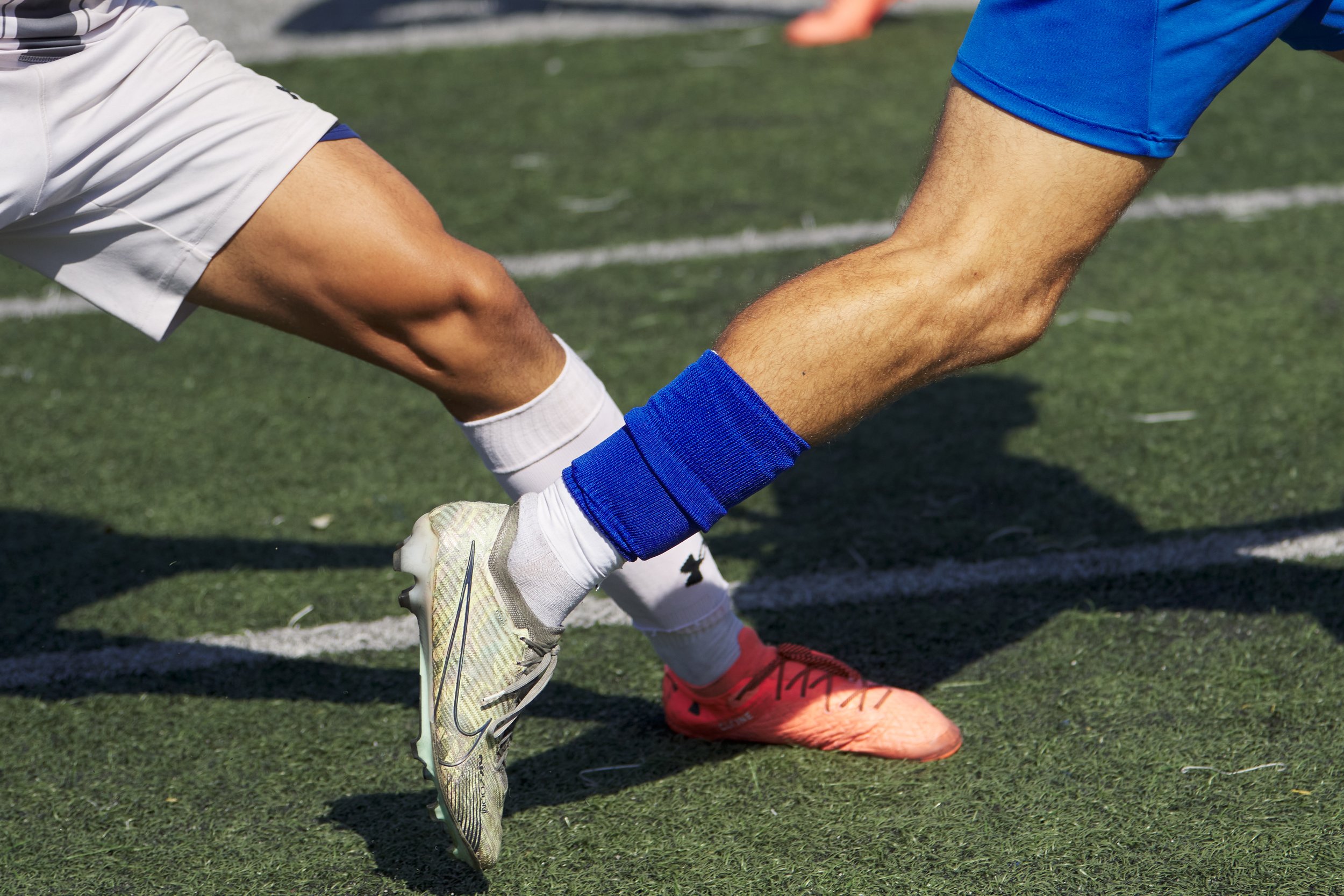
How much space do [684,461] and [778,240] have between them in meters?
2.75

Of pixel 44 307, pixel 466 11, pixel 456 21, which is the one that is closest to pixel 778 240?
pixel 44 307

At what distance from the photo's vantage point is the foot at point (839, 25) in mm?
6160

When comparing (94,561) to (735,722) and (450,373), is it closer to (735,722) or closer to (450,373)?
(450,373)

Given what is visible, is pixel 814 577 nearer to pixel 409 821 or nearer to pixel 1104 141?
pixel 409 821

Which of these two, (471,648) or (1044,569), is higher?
(471,648)

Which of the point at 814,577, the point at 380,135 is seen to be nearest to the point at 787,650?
the point at 814,577

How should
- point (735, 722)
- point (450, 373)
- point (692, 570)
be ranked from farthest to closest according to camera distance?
point (735, 722) < point (692, 570) < point (450, 373)

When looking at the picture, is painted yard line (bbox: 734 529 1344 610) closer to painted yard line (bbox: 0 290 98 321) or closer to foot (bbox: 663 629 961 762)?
foot (bbox: 663 629 961 762)

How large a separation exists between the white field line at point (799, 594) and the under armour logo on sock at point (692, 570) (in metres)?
0.55

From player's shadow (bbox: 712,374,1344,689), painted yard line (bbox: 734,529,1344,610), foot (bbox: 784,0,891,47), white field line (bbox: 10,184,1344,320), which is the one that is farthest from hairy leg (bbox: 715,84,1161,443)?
foot (bbox: 784,0,891,47)

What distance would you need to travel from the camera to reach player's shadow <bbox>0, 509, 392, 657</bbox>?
8.53 feet

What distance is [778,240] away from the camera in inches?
167

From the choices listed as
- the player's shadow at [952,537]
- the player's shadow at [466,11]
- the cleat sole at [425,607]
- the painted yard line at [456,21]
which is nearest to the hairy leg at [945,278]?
the cleat sole at [425,607]

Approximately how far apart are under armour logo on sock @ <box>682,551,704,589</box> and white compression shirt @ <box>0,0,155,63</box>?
1.06 metres
